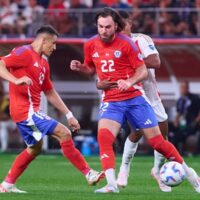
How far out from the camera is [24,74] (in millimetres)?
13031

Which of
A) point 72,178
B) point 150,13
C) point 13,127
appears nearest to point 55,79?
point 13,127

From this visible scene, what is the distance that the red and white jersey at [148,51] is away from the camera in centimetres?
1388

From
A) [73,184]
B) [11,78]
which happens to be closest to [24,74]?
[11,78]

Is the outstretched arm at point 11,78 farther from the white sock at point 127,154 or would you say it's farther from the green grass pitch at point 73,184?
the white sock at point 127,154

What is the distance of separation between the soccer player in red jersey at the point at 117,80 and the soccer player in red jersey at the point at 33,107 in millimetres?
504

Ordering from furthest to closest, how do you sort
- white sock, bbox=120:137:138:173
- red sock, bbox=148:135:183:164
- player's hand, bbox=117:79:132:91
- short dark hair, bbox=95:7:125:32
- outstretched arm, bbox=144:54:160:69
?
white sock, bbox=120:137:138:173
outstretched arm, bbox=144:54:160:69
red sock, bbox=148:135:183:164
short dark hair, bbox=95:7:125:32
player's hand, bbox=117:79:132:91

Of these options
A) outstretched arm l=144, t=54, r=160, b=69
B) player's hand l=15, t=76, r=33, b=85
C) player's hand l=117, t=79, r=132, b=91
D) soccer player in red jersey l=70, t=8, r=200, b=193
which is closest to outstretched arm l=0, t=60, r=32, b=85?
player's hand l=15, t=76, r=33, b=85

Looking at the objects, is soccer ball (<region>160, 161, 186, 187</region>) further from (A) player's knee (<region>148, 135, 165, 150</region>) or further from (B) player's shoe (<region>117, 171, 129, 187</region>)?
(B) player's shoe (<region>117, 171, 129, 187</region>)

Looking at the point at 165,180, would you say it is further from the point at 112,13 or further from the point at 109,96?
the point at 112,13

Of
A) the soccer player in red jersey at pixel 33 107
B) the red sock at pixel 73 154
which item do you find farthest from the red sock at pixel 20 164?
the red sock at pixel 73 154

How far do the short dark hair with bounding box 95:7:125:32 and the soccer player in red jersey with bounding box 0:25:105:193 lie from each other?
32.5 inches

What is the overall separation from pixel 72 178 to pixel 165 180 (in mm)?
4599

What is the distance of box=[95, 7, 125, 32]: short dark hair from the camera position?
12703mm

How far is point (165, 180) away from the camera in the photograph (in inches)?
505
